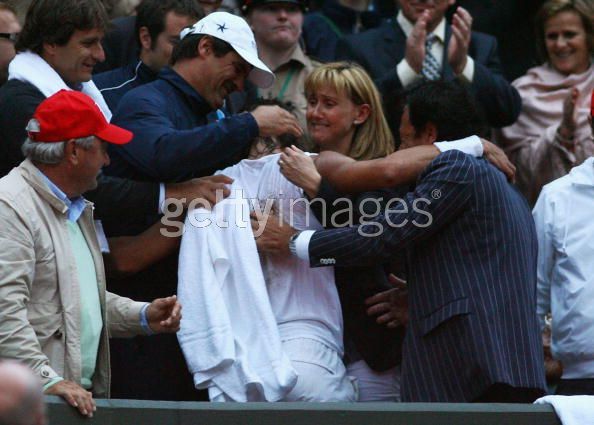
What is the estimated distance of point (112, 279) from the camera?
6531mm

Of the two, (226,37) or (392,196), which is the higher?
(226,37)

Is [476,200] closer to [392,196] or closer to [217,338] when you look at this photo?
[392,196]

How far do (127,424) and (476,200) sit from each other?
1701 millimetres

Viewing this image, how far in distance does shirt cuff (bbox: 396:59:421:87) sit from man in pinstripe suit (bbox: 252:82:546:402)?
1930mm

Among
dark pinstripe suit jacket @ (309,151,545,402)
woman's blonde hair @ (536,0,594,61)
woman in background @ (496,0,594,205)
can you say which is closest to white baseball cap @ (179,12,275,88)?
dark pinstripe suit jacket @ (309,151,545,402)

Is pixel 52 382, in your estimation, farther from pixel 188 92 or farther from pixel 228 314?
pixel 188 92

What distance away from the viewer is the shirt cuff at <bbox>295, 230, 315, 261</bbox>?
6.25 m

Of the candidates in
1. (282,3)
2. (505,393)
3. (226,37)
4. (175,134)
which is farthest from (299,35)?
(505,393)

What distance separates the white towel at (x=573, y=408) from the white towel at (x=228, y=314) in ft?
3.62

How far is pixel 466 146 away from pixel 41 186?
1.88 metres

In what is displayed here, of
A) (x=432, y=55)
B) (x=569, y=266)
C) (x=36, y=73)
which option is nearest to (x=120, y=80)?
(x=36, y=73)

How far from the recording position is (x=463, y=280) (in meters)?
5.96

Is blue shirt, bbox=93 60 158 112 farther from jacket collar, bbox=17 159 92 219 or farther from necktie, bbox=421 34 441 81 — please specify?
necktie, bbox=421 34 441 81

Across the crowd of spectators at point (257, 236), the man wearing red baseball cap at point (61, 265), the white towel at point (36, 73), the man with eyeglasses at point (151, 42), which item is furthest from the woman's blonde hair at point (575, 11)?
the man wearing red baseball cap at point (61, 265)
